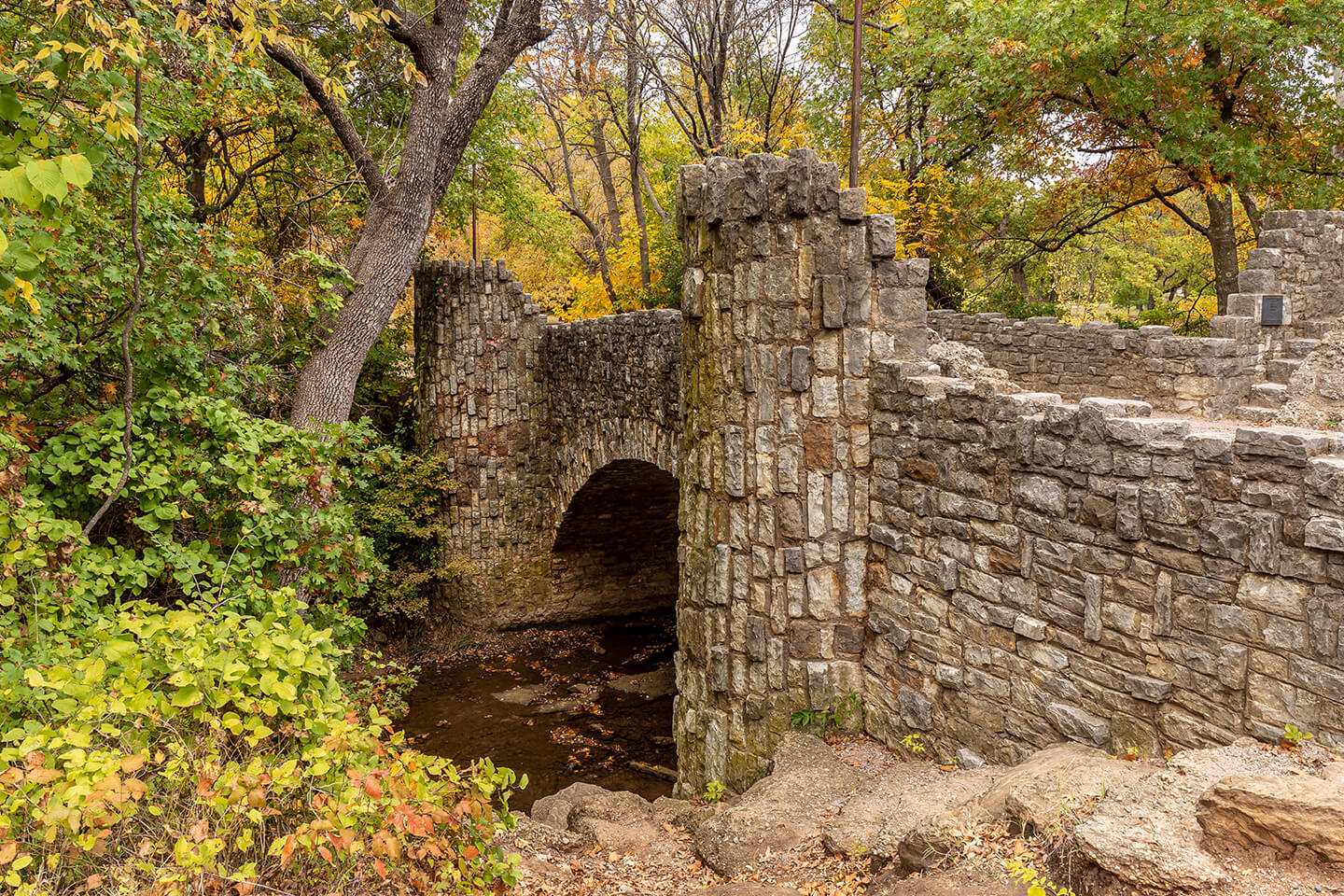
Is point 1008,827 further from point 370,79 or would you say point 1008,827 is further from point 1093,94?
point 370,79

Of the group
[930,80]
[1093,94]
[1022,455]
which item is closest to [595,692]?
[1022,455]

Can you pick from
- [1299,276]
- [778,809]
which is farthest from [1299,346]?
[778,809]

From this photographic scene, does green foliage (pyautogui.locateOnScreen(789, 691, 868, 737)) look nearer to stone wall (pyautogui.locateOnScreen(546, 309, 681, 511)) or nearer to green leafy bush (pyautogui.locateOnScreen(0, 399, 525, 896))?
green leafy bush (pyautogui.locateOnScreen(0, 399, 525, 896))

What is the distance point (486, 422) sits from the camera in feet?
43.0

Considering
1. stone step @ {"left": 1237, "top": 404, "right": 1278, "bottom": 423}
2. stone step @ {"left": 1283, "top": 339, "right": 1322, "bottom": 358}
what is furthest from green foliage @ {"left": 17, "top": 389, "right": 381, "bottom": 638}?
stone step @ {"left": 1283, "top": 339, "right": 1322, "bottom": 358}

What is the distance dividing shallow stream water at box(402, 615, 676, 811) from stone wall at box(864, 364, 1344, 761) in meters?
5.03

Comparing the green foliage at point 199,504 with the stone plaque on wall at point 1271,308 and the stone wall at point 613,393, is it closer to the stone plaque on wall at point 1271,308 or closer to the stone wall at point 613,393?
the stone wall at point 613,393

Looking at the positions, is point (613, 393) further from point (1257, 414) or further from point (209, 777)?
point (209, 777)

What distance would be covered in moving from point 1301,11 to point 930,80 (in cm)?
599

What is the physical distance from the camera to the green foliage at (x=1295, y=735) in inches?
135

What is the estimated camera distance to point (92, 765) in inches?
108

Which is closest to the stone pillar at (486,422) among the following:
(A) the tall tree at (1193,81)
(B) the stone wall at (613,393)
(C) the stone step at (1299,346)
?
(B) the stone wall at (613,393)

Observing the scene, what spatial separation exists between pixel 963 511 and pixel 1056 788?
6.13ft

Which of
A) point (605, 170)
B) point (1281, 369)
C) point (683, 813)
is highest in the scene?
point (605, 170)
